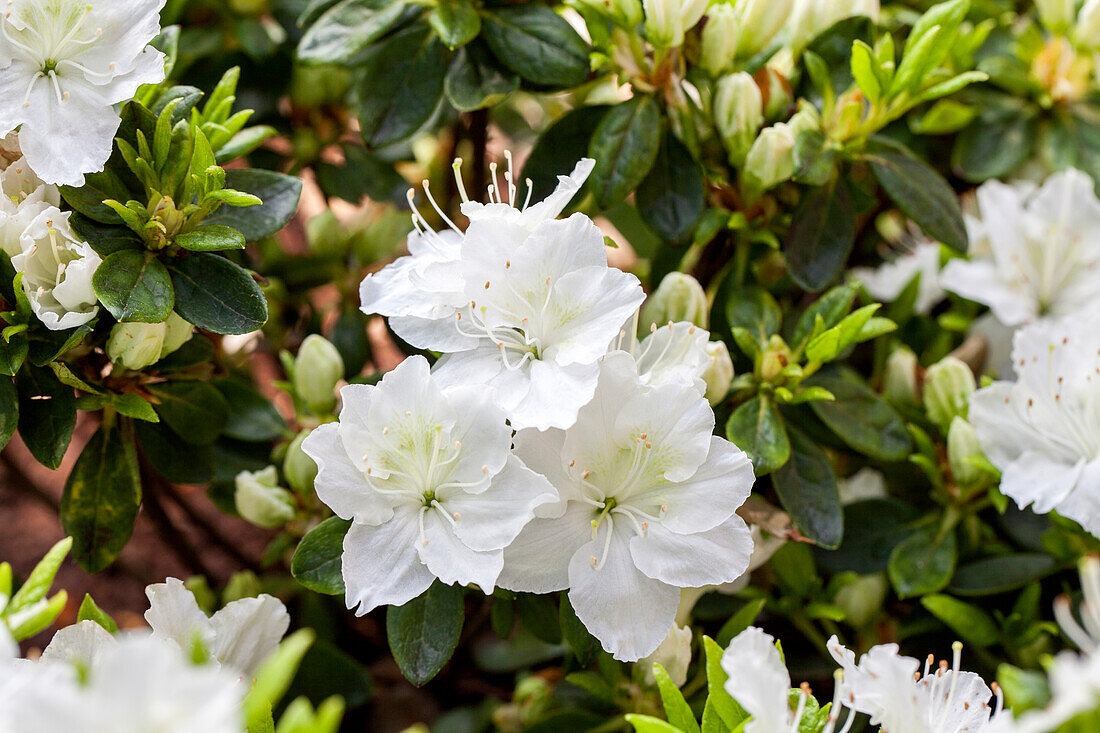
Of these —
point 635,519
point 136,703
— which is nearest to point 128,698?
point 136,703

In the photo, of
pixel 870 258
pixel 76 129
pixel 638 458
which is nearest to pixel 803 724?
pixel 638 458

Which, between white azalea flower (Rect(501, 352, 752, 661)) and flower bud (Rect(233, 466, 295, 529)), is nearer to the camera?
white azalea flower (Rect(501, 352, 752, 661))

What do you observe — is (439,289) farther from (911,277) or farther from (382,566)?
(911,277)

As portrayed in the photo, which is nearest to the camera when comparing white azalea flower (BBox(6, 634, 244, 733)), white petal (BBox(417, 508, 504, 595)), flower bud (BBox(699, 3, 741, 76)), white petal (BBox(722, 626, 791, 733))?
white azalea flower (BBox(6, 634, 244, 733))

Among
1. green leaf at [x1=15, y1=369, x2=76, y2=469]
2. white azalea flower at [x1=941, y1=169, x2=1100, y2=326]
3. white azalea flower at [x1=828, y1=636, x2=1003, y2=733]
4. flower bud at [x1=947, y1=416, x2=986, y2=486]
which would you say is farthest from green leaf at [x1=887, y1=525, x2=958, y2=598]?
green leaf at [x1=15, y1=369, x2=76, y2=469]

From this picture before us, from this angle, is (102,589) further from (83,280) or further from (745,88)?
(745,88)

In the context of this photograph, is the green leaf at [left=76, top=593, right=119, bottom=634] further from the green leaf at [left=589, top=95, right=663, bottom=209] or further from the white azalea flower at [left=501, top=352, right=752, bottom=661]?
the green leaf at [left=589, top=95, right=663, bottom=209]
